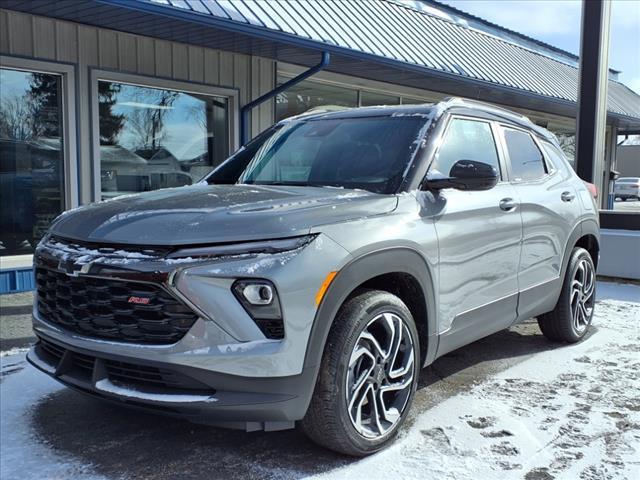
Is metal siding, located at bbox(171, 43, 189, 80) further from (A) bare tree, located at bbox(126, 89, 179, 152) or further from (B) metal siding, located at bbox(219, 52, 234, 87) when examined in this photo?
(B) metal siding, located at bbox(219, 52, 234, 87)

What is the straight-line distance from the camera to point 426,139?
3.60m

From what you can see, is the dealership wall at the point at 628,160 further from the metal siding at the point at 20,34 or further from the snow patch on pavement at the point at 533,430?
the metal siding at the point at 20,34

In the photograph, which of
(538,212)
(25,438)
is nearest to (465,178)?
(538,212)

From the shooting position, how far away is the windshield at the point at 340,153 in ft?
11.7

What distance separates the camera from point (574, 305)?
16.6 feet

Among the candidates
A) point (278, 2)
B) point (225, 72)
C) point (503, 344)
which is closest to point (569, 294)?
point (503, 344)

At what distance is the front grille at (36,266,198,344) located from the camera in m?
2.59

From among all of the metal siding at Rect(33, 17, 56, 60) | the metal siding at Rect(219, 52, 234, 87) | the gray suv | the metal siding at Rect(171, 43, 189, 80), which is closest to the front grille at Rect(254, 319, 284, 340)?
the gray suv

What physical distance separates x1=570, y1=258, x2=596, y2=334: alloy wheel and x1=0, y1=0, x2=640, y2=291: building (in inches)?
148

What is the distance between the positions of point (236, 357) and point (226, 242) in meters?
0.49

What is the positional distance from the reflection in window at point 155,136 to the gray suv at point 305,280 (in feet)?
14.2

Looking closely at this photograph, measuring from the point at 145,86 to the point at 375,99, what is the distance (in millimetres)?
4844

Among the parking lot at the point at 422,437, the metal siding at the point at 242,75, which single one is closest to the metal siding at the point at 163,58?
the metal siding at the point at 242,75

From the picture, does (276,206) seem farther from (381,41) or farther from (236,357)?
(381,41)
